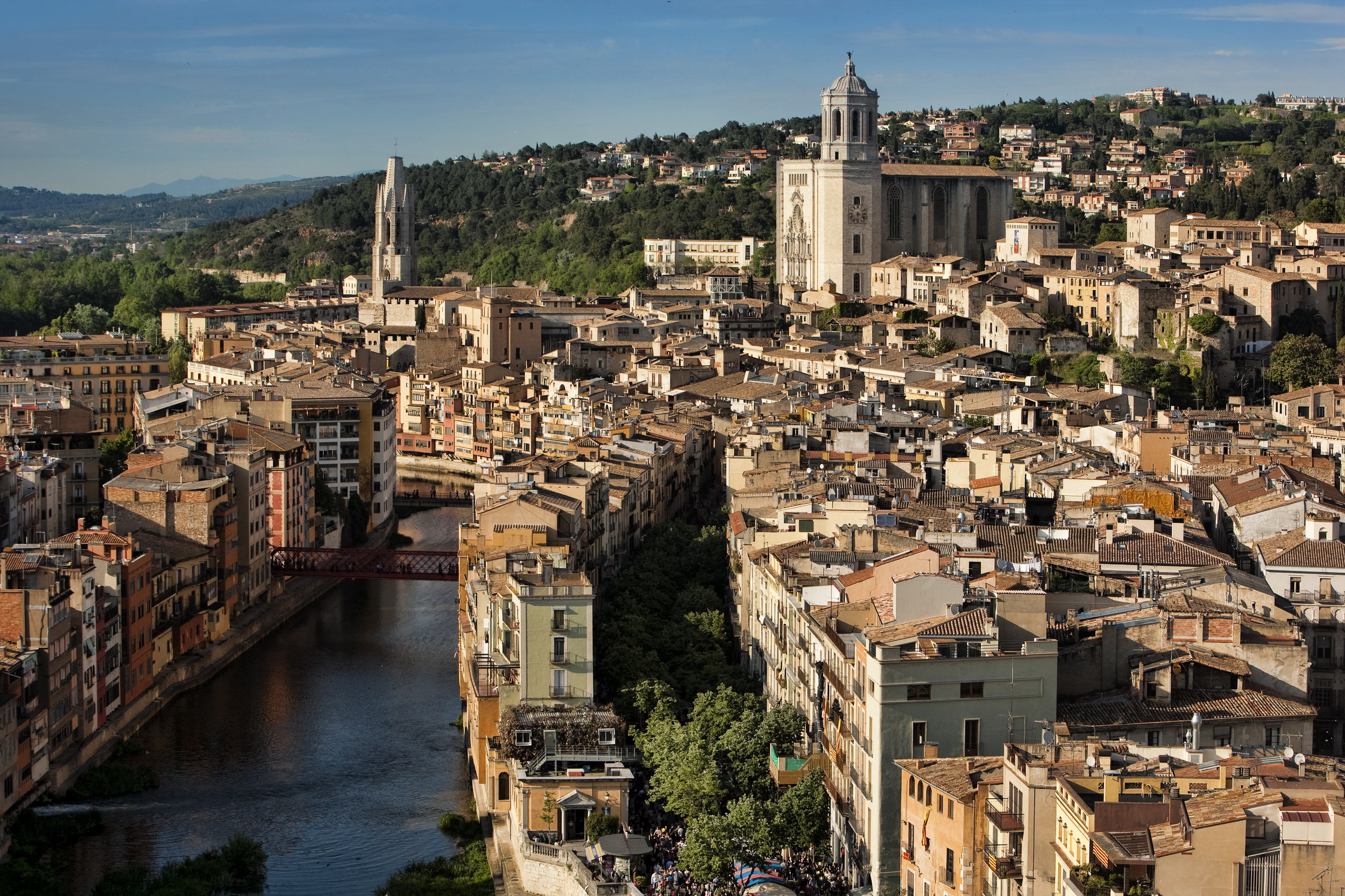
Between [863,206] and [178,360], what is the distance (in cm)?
1720

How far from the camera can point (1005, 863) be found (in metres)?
10.6

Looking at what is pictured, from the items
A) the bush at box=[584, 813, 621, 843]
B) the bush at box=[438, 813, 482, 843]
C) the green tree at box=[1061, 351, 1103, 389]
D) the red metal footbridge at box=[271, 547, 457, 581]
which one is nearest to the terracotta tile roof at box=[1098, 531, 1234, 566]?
the bush at box=[584, 813, 621, 843]

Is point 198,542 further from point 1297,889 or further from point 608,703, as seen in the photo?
point 1297,889

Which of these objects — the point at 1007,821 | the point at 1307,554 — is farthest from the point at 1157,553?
the point at 1007,821

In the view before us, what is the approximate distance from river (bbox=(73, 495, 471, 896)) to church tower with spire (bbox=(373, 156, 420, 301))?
46031 millimetres

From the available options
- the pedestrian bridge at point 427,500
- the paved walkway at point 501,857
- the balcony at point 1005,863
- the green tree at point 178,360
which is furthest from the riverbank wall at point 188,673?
the green tree at point 178,360

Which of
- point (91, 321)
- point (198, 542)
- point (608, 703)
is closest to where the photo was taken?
point (608, 703)

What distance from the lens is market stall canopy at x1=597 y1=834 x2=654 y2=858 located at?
14070 mm

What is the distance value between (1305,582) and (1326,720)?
2952mm

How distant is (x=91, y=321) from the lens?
5866 cm

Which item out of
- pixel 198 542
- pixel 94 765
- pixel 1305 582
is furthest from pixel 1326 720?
pixel 198 542

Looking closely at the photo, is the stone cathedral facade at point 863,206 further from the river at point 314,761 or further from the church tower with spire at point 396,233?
the river at point 314,761

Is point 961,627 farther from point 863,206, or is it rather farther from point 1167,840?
point 863,206

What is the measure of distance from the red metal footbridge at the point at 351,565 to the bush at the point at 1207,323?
49.0 feet
